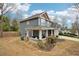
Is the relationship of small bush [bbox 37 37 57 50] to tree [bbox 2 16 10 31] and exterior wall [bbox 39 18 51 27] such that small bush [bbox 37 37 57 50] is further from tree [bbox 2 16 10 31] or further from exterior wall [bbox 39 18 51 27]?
tree [bbox 2 16 10 31]

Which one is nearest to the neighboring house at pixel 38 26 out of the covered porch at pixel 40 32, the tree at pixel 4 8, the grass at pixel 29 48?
the covered porch at pixel 40 32

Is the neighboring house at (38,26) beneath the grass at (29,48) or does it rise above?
above

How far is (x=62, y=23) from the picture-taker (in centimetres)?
269

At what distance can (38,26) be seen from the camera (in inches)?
106

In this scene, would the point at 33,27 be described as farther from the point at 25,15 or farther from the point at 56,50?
the point at 56,50

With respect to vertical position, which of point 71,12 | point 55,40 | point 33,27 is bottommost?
point 55,40

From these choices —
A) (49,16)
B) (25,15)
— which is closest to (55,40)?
(49,16)

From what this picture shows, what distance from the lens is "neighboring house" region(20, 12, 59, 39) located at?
2680 millimetres

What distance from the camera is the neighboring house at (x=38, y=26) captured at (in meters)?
2.68

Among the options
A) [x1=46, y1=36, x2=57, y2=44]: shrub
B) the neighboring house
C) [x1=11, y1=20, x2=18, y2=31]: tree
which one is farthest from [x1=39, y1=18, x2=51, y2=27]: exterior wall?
[x1=11, y1=20, x2=18, y2=31]: tree

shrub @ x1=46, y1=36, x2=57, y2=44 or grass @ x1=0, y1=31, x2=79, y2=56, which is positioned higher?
shrub @ x1=46, y1=36, x2=57, y2=44

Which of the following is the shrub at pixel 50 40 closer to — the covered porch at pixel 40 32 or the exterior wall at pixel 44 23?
the covered porch at pixel 40 32

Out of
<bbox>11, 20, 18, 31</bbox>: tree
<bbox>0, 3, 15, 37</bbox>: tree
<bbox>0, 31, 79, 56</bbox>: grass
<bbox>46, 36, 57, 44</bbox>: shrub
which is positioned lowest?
<bbox>0, 31, 79, 56</bbox>: grass

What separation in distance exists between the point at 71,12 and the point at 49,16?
277mm
